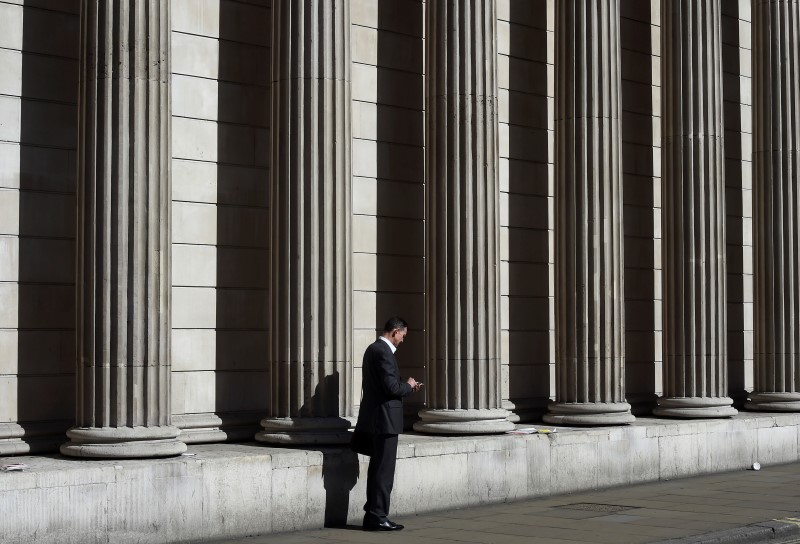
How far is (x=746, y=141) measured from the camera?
24.2 meters

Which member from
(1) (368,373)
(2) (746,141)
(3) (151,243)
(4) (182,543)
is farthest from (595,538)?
(2) (746,141)

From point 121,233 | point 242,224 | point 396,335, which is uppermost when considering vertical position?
point 242,224

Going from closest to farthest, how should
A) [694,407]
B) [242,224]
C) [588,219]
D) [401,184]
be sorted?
[242,224] → [401,184] → [588,219] → [694,407]

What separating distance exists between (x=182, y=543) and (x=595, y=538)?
4.38m

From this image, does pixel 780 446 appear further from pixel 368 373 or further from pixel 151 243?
pixel 151 243

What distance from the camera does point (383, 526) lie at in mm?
13867

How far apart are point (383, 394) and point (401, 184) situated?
16.2 ft

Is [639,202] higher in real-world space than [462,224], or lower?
higher

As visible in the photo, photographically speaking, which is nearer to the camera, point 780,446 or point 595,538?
point 595,538

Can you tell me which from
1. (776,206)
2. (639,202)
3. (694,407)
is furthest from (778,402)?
(639,202)

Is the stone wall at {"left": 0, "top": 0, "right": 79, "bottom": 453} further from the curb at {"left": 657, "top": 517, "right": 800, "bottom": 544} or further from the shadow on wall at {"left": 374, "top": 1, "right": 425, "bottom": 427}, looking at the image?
the curb at {"left": 657, "top": 517, "right": 800, "bottom": 544}

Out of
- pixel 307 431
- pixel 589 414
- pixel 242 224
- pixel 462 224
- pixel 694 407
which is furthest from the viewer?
pixel 694 407

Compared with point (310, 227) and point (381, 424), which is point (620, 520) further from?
point (310, 227)

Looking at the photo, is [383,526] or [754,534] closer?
[754,534]
